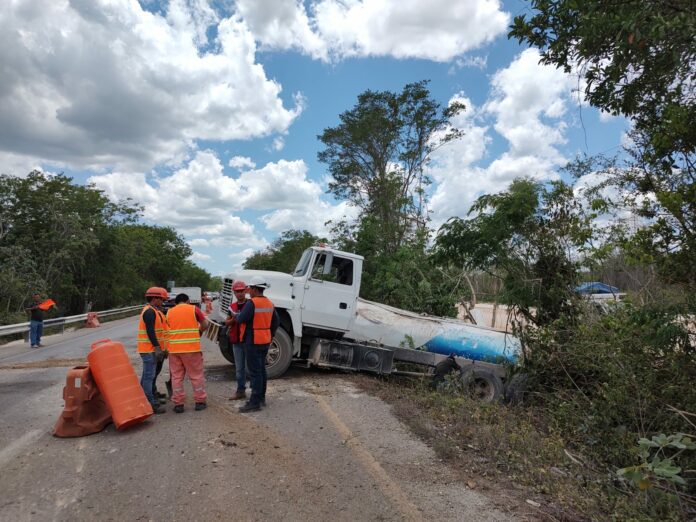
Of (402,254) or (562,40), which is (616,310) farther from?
(402,254)

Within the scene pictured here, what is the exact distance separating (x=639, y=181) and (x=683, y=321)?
2.08 meters

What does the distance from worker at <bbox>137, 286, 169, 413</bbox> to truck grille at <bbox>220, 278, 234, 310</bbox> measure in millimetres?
2616

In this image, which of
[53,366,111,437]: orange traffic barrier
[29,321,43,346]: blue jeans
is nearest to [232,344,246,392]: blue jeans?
[53,366,111,437]: orange traffic barrier

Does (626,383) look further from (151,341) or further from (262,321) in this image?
(151,341)

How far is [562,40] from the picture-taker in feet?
14.2

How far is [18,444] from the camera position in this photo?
497cm

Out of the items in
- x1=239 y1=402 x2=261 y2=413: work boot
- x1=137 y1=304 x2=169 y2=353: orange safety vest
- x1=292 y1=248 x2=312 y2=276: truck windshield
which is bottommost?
x1=239 y1=402 x2=261 y2=413: work boot

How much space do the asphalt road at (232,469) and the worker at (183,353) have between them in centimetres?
23

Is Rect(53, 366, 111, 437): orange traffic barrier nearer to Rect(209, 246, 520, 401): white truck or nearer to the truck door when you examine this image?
Rect(209, 246, 520, 401): white truck

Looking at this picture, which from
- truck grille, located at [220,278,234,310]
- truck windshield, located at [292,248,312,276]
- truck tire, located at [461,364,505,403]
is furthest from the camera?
truck windshield, located at [292,248,312,276]

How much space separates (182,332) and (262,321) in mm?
1042

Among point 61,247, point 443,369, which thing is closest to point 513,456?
point 443,369

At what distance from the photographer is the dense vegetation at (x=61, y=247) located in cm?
2611

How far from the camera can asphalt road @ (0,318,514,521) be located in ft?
12.0
